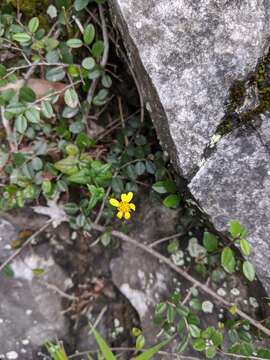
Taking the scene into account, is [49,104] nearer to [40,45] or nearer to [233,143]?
[40,45]

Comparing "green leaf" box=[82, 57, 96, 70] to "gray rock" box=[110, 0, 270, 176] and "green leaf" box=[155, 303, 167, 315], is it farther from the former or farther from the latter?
"green leaf" box=[155, 303, 167, 315]

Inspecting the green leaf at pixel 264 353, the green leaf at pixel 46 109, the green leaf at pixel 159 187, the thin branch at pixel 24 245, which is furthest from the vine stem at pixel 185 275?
the green leaf at pixel 46 109

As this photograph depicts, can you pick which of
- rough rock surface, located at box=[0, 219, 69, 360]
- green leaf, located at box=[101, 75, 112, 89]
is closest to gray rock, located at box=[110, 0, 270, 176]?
green leaf, located at box=[101, 75, 112, 89]

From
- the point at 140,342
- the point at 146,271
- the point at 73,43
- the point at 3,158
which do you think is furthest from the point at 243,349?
the point at 73,43

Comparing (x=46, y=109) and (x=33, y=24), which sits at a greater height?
(x=33, y=24)

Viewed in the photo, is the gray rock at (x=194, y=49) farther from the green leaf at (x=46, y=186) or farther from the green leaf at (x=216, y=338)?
the green leaf at (x=216, y=338)

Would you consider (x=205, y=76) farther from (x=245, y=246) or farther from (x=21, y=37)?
(x=21, y=37)
